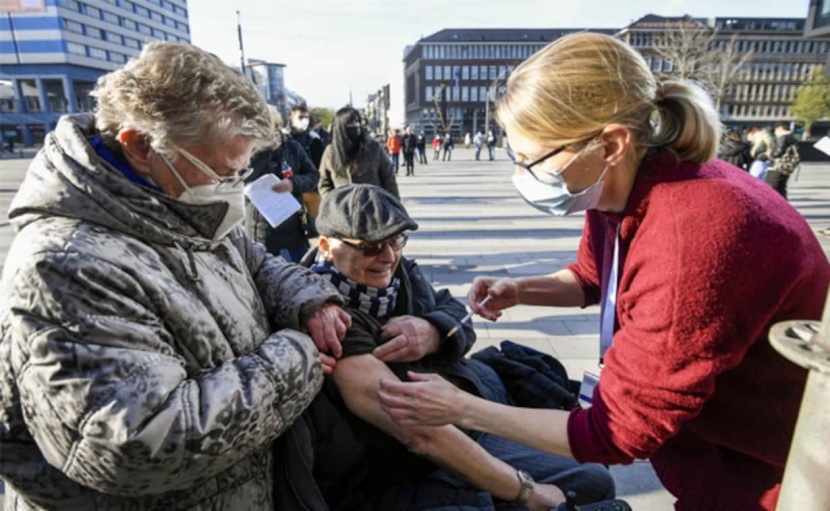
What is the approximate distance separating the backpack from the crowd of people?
10003 mm

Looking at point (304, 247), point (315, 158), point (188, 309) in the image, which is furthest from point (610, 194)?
point (315, 158)

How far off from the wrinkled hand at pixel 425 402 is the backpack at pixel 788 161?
10.5 meters

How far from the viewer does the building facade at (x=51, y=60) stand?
48062mm

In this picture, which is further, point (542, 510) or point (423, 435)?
point (542, 510)

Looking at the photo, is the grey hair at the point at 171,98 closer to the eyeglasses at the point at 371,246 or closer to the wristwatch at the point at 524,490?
the eyeglasses at the point at 371,246

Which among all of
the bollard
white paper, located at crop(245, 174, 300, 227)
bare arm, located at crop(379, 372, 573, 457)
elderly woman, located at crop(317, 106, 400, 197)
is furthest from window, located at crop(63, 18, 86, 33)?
the bollard

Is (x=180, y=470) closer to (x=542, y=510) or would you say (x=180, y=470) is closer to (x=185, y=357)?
(x=185, y=357)

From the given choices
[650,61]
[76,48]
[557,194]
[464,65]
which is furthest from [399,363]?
[464,65]

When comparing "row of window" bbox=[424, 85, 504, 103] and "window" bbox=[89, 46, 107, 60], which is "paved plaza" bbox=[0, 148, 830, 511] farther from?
"row of window" bbox=[424, 85, 504, 103]

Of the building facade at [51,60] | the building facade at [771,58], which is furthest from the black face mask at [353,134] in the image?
the building facade at [771,58]

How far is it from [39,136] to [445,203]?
57730 millimetres

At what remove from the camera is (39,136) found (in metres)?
52.3

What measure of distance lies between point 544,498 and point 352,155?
3.99m

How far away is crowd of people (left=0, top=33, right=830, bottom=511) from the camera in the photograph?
0.99m
